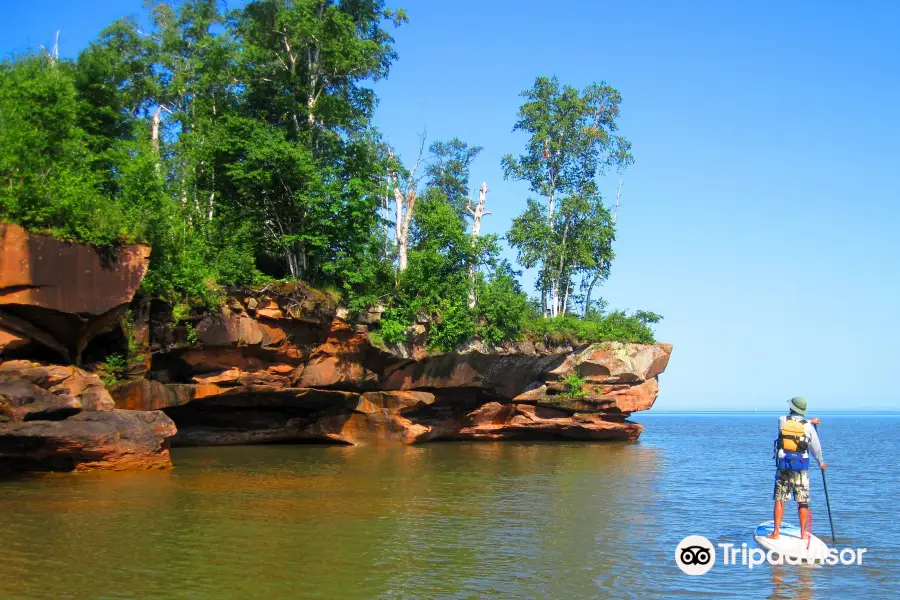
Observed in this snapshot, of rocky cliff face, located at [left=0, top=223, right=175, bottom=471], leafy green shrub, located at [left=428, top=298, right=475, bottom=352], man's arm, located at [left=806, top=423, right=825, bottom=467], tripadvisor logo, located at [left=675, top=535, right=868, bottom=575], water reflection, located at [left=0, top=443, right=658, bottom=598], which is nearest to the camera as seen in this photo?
water reflection, located at [left=0, top=443, right=658, bottom=598]

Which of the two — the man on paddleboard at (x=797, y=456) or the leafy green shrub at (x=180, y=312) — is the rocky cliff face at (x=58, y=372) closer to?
the leafy green shrub at (x=180, y=312)

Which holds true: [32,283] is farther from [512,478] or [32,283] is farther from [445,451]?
[445,451]

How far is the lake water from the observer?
818 cm

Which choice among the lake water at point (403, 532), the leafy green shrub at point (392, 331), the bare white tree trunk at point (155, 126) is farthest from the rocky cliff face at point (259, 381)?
the bare white tree trunk at point (155, 126)

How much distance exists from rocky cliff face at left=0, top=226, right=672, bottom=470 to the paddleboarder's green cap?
1386 cm

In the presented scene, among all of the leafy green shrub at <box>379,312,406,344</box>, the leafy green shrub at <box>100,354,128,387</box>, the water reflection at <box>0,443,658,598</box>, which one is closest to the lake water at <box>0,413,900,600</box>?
the water reflection at <box>0,443,658,598</box>

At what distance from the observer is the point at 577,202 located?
116 ft

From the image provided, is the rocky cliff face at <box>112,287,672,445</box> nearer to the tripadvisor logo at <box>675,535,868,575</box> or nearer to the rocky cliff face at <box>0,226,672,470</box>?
the rocky cliff face at <box>0,226,672,470</box>

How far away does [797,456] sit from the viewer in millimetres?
9891

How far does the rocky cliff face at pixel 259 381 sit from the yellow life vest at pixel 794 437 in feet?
45.0

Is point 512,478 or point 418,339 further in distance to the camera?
point 418,339

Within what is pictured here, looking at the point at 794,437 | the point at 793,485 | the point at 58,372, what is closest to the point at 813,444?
the point at 794,437

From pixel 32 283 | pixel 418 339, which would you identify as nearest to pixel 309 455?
pixel 418 339

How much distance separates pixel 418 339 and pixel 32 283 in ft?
44.1
